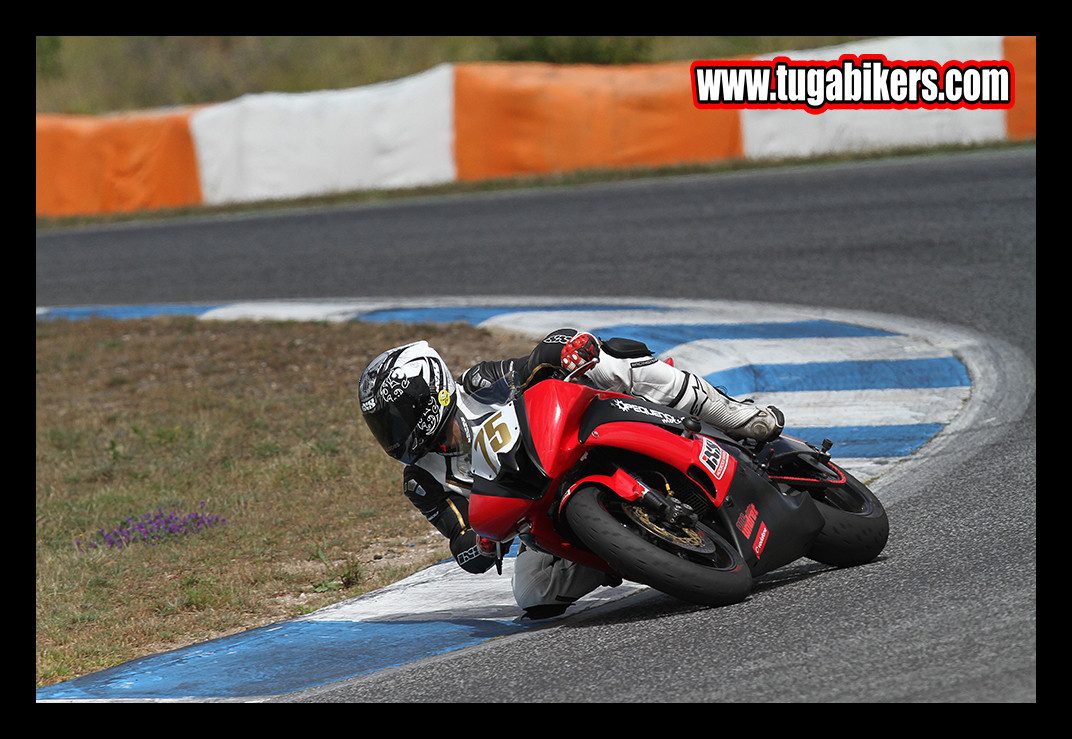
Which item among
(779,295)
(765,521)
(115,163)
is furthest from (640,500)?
(115,163)

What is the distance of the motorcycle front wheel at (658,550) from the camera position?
3.81m

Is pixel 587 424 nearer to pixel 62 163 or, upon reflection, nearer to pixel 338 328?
pixel 338 328

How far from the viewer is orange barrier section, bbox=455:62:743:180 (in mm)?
15250

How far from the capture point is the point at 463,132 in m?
16.4

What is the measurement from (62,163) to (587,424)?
55.5 ft

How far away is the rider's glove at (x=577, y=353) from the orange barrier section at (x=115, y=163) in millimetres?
15034

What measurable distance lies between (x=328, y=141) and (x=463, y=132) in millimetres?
2144

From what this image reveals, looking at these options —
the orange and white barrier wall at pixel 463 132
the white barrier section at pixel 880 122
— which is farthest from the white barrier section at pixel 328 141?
the white barrier section at pixel 880 122

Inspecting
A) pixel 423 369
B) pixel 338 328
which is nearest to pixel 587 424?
pixel 423 369

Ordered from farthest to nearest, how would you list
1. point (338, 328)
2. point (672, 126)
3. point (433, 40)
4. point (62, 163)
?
point (433, 40), point (62, 163), point (672, 126), point (338, 328)

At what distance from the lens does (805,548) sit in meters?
4.27

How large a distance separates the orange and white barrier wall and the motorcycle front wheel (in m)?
11.3

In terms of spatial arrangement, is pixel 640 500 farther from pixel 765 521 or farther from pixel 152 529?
pixel 152 529

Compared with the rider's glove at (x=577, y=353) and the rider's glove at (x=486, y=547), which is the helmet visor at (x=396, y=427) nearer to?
the rider's glove at (x=486, y=547)
